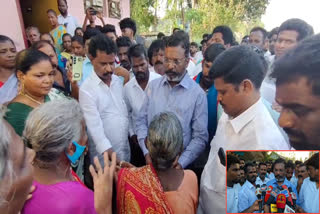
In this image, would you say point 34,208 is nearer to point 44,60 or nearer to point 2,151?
point 2,151

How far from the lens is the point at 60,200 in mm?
1127

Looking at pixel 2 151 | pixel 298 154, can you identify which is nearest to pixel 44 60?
pixel 2 151

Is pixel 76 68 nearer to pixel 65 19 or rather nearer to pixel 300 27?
pixel 300 27

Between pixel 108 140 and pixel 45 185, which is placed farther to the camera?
pixel 108 140

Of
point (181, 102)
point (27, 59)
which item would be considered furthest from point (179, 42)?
point (27, 59)

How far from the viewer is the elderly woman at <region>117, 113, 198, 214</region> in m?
1.23

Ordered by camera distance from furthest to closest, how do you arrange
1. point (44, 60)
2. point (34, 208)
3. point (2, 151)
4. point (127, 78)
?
point (127, 78)
point (44, 60)
point (34, 208)
point (2, 151)

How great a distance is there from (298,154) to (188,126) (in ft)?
4.38

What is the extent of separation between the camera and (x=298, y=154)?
0.80 m

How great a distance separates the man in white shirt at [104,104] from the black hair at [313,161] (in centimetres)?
159

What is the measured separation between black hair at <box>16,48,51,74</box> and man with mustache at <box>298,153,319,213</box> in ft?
6.27

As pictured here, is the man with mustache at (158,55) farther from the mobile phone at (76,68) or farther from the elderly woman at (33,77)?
the elderly woman at (33,77)

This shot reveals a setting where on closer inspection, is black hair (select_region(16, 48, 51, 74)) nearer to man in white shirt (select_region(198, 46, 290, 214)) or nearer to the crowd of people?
the crowd of people

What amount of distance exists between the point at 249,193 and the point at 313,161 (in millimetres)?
222
